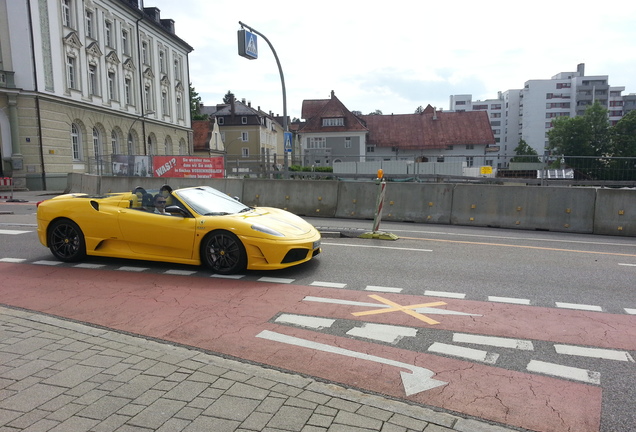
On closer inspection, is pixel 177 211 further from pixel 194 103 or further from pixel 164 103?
pixel 194 103

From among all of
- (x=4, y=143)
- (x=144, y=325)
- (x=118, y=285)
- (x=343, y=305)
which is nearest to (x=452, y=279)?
(x=343, y=305)

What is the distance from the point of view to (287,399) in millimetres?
3221

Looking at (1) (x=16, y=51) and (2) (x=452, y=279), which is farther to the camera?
(1) (x=16, y=51)

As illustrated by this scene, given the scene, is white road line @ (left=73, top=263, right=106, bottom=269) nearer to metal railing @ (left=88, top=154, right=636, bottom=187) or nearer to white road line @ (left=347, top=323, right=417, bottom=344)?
white road line @ (left=347, top=323, right=417, bottom=344)

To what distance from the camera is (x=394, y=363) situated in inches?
156

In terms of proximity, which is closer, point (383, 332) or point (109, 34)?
point (383, 332)

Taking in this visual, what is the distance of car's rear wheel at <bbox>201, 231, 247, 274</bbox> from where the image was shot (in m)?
6.79

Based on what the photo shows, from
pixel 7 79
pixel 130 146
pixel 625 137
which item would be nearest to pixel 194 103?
pixel 130 146

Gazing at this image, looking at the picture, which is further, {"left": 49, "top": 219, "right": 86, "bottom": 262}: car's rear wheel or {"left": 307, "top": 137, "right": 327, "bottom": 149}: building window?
{"left": 307, "top": 137, "right": 327, "bottom": 149}: building window

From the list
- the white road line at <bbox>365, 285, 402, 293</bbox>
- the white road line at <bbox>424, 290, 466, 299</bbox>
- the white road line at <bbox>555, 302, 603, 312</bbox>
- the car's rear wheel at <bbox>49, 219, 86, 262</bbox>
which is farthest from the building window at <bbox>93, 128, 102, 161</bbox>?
the white road line at <bbox>555, 302, 603, 312</bbox>

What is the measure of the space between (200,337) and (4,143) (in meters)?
29.4

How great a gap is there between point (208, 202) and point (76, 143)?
99.3 feet

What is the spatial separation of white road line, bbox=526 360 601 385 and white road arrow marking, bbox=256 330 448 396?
872mm

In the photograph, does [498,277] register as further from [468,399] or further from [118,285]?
[118,285]
